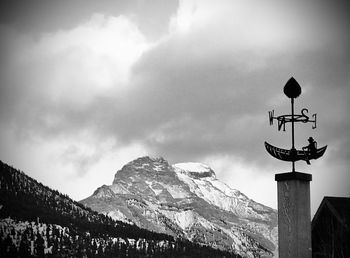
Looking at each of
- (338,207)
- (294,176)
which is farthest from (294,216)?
(338,207)

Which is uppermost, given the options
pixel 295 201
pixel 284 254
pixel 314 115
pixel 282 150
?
pixel 314 115

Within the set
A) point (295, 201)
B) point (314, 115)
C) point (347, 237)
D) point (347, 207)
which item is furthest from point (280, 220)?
point (347, 207)

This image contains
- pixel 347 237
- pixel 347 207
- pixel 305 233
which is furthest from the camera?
pixel 347 207

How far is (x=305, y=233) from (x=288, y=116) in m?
3.31

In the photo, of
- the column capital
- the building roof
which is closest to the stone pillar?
the column capital

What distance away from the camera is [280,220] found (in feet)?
54.5

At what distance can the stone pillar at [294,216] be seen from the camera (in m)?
16.2

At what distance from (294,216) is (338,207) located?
10260mm

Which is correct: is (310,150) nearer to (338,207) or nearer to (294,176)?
(294,176)

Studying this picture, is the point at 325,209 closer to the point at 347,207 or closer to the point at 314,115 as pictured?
the point at 347,207

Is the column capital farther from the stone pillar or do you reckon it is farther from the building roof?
the building roof

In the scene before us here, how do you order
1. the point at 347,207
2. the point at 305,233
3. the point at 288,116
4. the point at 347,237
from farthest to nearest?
the point at 347,207 < the point at 347,237 < the point at 288,116 < the point at 305,233

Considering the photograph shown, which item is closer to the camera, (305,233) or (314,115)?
(305,233)

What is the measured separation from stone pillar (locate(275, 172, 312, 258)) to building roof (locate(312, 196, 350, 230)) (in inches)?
328
